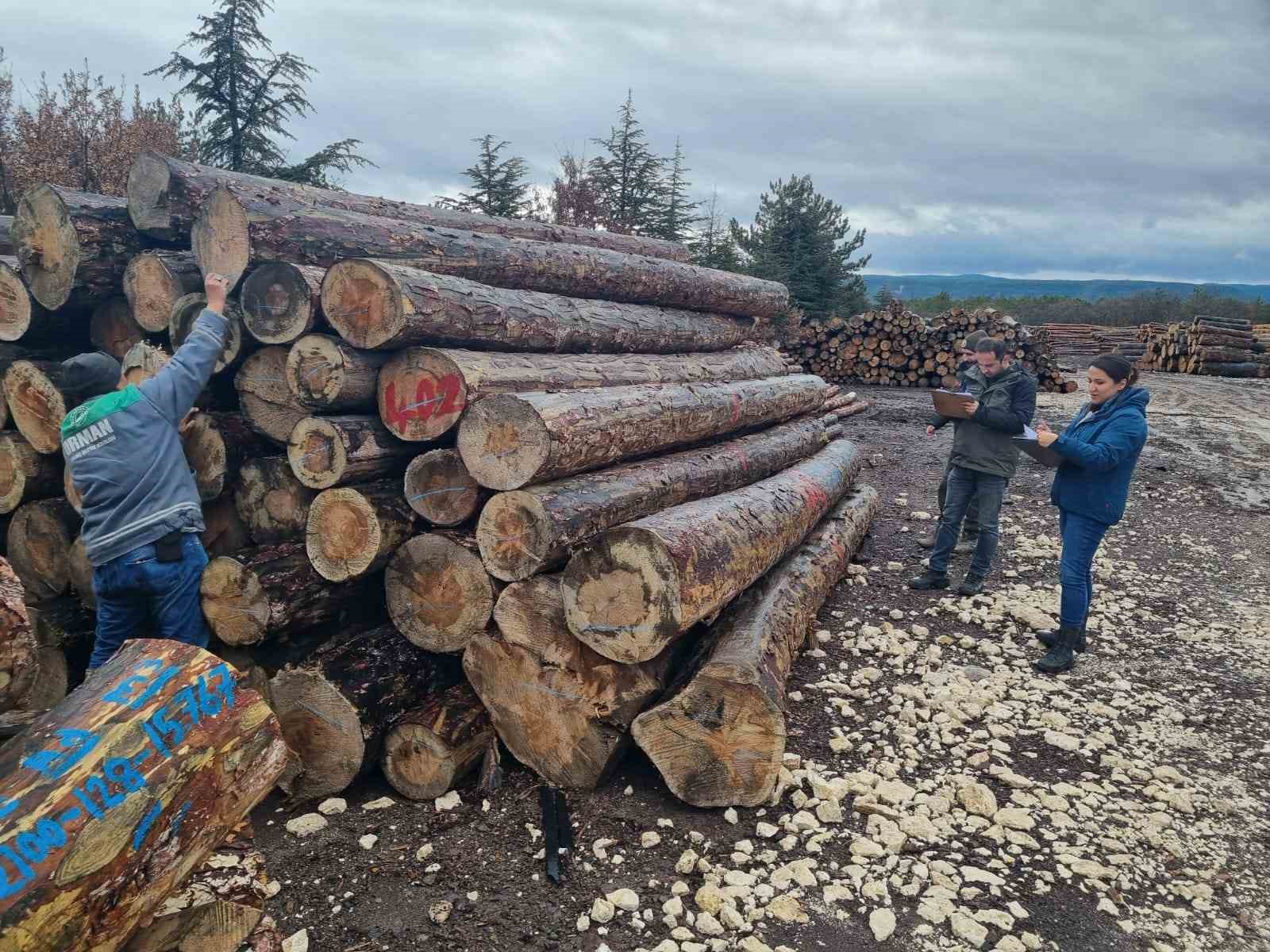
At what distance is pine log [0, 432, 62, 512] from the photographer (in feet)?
14.2

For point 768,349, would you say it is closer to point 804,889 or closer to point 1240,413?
point 804,889

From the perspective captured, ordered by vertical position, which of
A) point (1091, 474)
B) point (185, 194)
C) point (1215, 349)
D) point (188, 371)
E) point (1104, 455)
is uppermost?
point (185, 194)

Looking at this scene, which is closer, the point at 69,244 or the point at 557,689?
the point at 557,689

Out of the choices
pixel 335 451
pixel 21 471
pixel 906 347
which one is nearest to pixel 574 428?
pixel 335 451

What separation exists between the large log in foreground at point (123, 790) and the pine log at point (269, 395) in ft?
6.18

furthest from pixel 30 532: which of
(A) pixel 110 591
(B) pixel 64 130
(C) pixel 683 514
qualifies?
(B) pixel 64 130

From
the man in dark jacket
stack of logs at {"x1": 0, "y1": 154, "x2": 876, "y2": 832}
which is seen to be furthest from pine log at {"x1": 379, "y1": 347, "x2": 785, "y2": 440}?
the man in dark jacket

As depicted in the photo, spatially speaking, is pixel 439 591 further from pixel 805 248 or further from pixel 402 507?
pixel 805 248

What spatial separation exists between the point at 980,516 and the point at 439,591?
4.01 meters

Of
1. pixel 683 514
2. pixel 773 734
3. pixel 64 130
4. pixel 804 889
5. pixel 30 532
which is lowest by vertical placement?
pixel 804 889

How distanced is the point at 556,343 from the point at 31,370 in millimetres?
2889

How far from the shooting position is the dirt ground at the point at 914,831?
2.73m

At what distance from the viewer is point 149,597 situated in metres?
3.56

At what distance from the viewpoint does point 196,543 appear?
3697 mm
